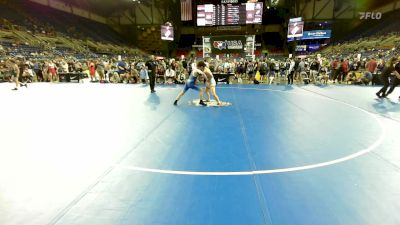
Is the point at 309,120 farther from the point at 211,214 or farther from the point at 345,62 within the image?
the point at 345,62

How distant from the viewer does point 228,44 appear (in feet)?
83.0

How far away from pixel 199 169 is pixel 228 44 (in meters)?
22.1

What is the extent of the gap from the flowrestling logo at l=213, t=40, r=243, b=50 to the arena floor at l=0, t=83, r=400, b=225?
691 inches

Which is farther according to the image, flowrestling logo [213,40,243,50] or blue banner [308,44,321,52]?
blue banner [308,44,321,52]

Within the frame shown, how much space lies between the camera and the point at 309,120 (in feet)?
26.3

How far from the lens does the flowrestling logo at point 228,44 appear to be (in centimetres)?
2520

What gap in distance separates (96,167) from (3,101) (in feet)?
31.1

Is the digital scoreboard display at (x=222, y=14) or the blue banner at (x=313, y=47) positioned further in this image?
the blue banner at (x=313, y=47)

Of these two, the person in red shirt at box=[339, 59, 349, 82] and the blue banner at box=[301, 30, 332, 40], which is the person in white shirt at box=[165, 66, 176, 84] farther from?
the blue banner at box=[301, 30, 332, 40]

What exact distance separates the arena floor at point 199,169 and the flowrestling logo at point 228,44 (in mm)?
17558

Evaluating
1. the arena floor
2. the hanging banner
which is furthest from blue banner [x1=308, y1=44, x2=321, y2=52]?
the arena floor

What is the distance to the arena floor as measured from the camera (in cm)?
338

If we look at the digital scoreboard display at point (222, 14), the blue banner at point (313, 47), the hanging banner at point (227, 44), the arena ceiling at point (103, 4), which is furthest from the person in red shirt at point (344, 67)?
the arena ceiling at point (103, 4)

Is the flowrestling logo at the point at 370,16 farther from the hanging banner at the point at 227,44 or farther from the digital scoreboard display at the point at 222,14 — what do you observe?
the hanging banner at the point at 227,44
